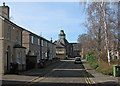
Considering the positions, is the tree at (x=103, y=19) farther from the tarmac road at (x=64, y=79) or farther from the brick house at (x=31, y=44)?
the brick house at (x=31, y=44)

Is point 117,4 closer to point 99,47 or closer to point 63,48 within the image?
point 99,47

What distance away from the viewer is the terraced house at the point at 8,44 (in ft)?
62.8

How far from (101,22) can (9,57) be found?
11440 mm

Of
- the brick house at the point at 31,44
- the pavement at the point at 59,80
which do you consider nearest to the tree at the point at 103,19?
the pavement at the point at 59,80

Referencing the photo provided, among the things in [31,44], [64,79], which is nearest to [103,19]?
[64,79]

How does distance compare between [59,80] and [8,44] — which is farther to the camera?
[8,44]

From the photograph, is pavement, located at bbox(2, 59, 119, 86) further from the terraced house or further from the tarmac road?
the terraced house

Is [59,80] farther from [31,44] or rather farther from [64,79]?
[31,44]

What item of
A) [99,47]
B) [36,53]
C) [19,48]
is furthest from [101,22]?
[36,53]

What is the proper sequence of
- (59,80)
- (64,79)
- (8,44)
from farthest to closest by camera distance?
(8,44) → (64,79) → (59,80)

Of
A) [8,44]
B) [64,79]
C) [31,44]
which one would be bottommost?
[64,79]

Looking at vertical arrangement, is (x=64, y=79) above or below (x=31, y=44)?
below

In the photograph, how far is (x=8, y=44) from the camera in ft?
67.6

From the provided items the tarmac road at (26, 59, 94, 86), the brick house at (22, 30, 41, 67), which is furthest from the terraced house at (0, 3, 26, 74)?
the tarmac road at (26, 59, 94, 86)
